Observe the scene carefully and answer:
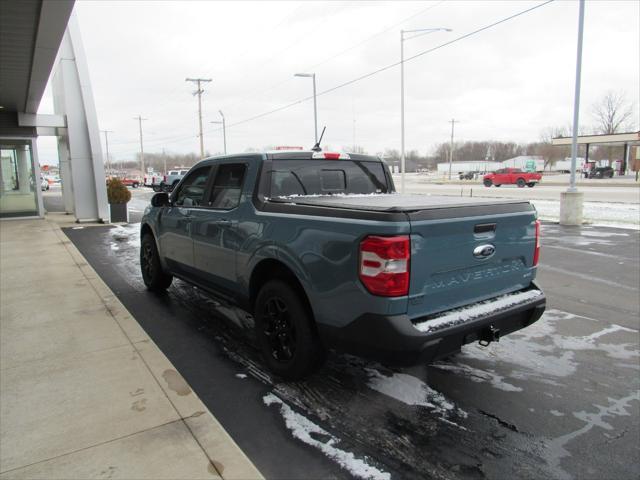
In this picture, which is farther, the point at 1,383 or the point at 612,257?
the point at 612,257

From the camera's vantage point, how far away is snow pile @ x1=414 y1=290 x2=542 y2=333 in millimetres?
2996

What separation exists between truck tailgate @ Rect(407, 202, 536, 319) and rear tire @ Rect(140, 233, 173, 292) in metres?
4.22

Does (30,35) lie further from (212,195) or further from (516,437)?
(516,437)

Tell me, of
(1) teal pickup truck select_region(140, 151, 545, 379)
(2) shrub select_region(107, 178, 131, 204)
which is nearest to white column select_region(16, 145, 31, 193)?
(2) shrub select_region(107, 178, 131, 204)

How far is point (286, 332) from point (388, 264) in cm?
126

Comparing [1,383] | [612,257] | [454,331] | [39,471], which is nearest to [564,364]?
[454,331]

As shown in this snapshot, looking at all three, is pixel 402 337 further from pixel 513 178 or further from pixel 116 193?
pixel 513 178

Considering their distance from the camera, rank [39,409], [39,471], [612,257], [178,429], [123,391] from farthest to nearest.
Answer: [612,257] → [123,391] → [39,409] → [178,429] → [39,471]

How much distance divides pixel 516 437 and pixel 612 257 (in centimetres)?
780

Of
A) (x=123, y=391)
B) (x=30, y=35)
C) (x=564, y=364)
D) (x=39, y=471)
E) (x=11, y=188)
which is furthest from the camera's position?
(x=11, y=188)

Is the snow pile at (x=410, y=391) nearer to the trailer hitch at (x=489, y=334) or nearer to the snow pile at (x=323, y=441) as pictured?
the trailer hitch at (x=489, y=334)

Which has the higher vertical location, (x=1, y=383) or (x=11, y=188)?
(x=11, y=188)

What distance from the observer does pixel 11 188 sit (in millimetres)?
17375

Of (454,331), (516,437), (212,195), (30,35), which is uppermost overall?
(30,35)
